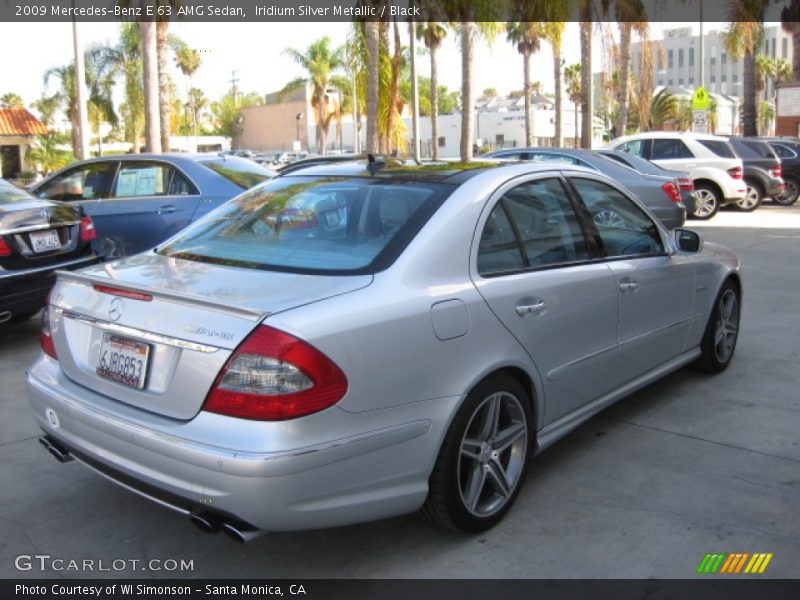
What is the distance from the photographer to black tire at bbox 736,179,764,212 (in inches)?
722

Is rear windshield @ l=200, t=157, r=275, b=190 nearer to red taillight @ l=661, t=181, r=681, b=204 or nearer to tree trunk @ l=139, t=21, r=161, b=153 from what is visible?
red taillight @ l=661, t=181, r=681, b=204

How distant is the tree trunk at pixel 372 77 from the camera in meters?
19.3

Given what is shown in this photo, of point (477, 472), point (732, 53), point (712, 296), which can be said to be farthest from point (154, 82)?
point (732, 53)

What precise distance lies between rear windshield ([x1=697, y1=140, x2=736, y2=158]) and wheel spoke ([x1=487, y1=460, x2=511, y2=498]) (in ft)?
48.6

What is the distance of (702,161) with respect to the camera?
16.6 meters

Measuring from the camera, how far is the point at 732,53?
30.0 metres

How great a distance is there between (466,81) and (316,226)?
1953cm

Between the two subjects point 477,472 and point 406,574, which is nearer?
point 406,574

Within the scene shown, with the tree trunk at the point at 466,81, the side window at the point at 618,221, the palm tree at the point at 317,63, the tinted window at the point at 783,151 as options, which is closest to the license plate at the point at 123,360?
the side window at the point at 618,221

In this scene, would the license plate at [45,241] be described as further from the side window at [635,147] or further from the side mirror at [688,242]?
the side window at [635,147]

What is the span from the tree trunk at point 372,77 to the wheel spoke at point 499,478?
16.0 metres

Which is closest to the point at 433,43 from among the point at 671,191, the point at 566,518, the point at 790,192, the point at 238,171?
the point at 790,192

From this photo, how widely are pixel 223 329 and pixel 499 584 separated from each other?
1442mm

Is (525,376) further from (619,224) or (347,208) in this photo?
(619,224)
